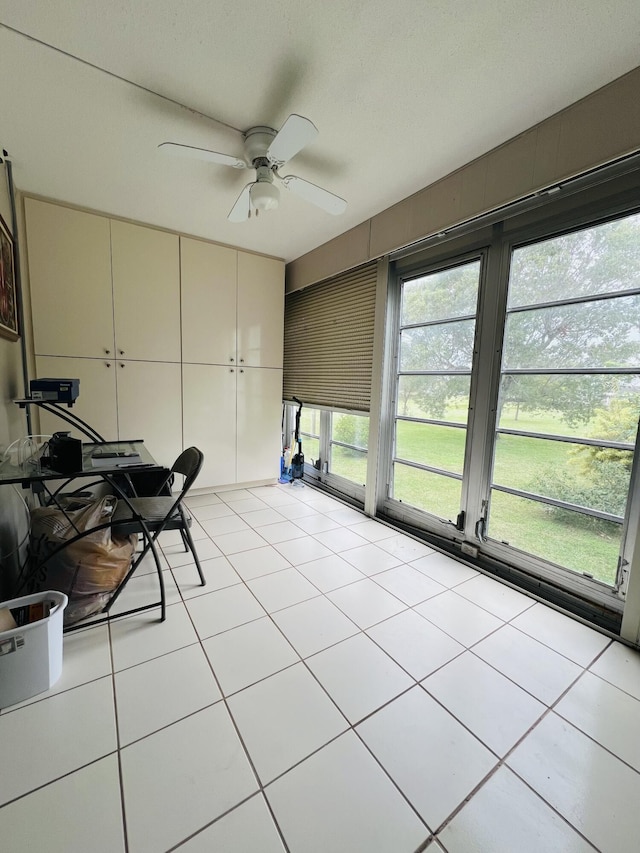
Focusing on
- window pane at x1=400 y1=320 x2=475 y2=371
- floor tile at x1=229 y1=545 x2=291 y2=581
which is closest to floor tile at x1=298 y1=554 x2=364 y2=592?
floor tile at x1=229 y1=545 x2=291 y2=581

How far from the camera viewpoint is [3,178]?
7.02 feet

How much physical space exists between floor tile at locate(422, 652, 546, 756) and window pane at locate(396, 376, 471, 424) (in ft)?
4.83

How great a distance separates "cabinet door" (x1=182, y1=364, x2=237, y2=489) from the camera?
3381 mm

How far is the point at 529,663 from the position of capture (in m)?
1.52

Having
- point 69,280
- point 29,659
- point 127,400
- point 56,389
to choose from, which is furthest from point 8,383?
point 29,659

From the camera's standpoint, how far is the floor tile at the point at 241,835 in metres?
0.88

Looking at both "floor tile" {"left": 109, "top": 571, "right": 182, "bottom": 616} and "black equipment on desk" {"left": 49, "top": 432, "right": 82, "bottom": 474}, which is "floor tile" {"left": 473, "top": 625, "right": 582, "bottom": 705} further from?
"black equipment on desk" {"left": 49, "top": 432, "right": 82, "bottom": 474}

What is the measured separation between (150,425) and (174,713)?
2452 millimetres

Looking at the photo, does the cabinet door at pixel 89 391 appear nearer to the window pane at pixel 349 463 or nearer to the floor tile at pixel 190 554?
the floor tile at pixel 190 554

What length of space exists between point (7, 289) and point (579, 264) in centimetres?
342

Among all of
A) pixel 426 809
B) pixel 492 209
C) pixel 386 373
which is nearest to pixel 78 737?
pixel 426 809

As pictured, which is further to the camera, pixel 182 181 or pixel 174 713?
pixel 182 181

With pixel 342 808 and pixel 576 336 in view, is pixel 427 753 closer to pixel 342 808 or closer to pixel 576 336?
pixel 342 808

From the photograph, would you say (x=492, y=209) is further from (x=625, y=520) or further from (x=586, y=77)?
(x=625, y=520)
